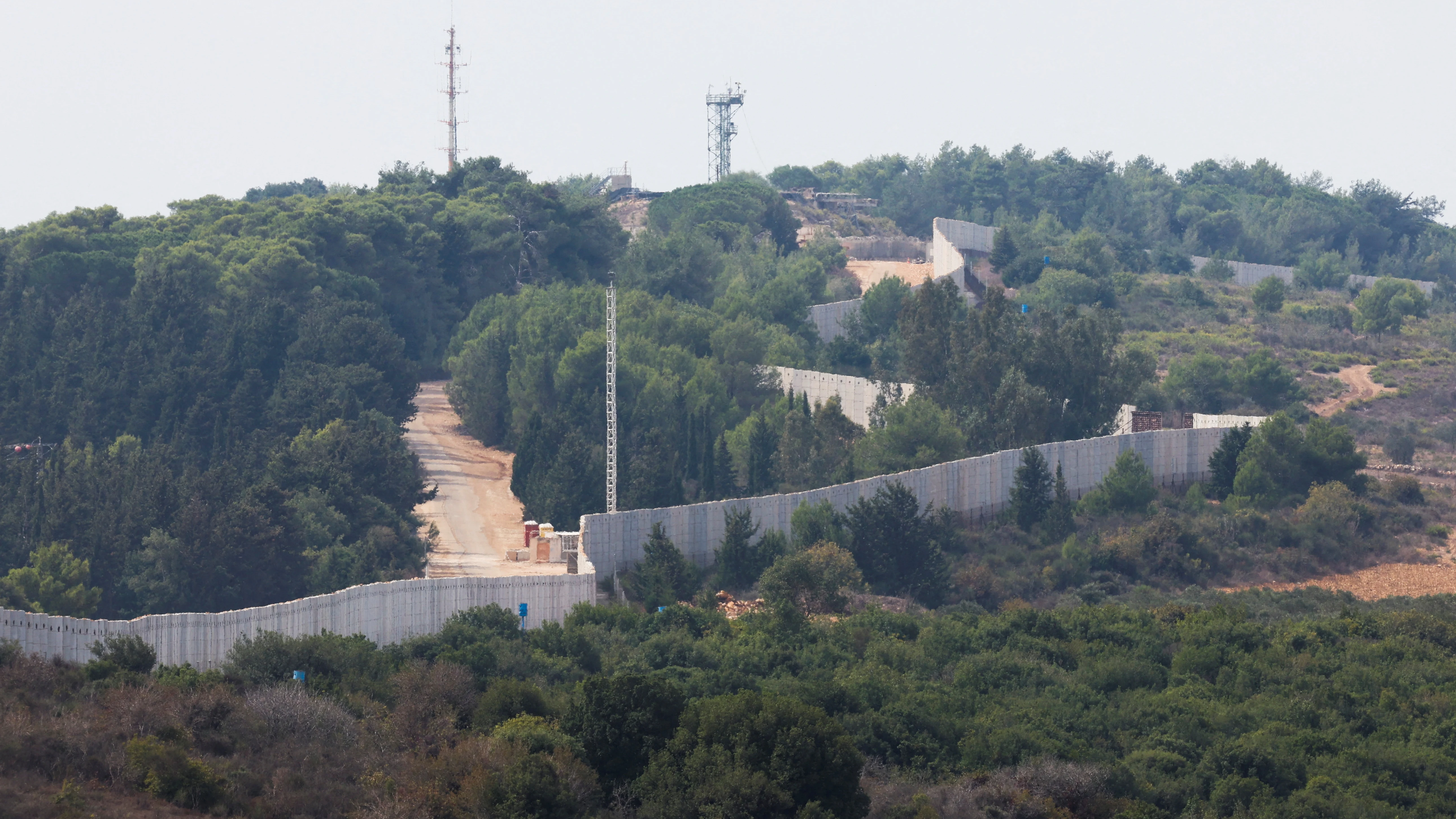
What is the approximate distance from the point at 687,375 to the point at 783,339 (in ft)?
23.1

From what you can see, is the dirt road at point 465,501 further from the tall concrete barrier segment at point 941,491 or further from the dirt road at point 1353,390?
the dirt road at point 1353,390

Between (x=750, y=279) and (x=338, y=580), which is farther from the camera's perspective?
(x=750, y=279)

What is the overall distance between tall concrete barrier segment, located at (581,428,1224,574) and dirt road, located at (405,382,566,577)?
149cm

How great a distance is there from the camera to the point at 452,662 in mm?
28875

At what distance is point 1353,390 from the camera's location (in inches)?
2598

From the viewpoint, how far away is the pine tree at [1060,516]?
46.7m

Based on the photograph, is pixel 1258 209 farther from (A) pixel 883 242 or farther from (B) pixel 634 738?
(B) pixel 634 738

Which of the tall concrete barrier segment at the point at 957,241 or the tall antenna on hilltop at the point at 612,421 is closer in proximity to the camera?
the tall antenna on hilltop at the point at 612,421

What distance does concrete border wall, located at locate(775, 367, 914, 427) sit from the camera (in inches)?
2301

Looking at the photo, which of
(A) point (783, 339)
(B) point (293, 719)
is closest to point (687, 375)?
(A) point (783, 339)

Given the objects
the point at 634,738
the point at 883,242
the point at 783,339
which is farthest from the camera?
the point at 883,242

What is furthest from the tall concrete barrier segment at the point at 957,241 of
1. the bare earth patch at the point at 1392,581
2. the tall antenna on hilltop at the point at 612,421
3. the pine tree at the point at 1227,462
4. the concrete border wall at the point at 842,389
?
the tall antenna on hilltop at the point at 612,421

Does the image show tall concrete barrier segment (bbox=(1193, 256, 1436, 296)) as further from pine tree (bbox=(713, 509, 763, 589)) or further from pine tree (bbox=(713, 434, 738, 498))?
pine tree (bbox=(713, 509, 763, 589))

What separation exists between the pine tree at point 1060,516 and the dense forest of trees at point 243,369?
1679cm
